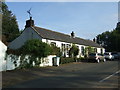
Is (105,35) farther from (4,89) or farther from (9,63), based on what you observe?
(4,89)

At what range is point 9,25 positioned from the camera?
6844 centimetres

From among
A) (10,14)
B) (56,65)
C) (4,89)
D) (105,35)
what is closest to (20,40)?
(56,65)

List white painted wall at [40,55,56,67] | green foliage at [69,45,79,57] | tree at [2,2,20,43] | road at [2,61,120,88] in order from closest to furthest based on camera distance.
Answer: road at [2,61,120,88]
white painted wall at [40,55,56,67]
green foliage at [69,45,79,57]
tree at [2,2,20,43]

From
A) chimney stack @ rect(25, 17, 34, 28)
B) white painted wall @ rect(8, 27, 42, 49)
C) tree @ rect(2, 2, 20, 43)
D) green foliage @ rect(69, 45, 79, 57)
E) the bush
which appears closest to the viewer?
the bush

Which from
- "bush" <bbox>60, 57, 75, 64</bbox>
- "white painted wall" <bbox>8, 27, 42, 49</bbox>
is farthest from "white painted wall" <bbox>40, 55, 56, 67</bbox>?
"white painted wall" <bbox>8, 27, 42, 49</bbox>

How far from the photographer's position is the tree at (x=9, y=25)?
66950 millimetres

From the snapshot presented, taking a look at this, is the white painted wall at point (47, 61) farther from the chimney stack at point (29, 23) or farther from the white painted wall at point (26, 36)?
the chimney stack at point (29, 23)

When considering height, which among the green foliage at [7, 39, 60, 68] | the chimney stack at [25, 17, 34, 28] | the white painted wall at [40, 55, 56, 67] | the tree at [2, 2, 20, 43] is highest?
the tree at [2, 2, 20, 43]

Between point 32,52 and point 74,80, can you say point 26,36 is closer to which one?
point 32,52

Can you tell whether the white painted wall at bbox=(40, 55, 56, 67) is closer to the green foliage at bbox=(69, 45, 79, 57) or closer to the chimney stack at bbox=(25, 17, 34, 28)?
the chimney stack at bbox=(25, 17, 34, 28)

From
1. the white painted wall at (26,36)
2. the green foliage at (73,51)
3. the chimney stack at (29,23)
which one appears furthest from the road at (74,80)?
the green foliage at (73,51)

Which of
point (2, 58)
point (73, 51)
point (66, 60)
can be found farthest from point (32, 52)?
point (73, 51)

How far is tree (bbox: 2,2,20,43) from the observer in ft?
220

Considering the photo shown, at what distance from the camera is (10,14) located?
73062 mm
